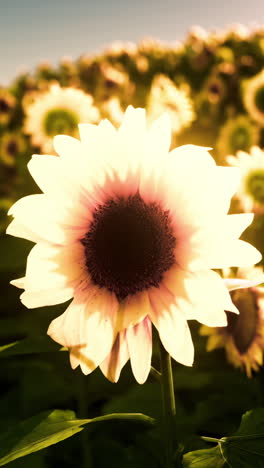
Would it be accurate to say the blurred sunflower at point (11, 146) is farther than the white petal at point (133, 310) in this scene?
Yes

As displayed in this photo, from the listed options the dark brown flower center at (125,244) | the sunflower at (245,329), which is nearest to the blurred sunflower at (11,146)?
the sunflower at (245,329)

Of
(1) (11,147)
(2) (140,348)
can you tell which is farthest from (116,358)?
(1) (11,147)

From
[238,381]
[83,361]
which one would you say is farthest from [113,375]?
[238,381]

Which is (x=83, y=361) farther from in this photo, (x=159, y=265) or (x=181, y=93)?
(x=181, y=93)

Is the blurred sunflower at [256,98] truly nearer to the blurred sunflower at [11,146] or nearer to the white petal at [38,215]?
the blurred sunflower at [11,146]

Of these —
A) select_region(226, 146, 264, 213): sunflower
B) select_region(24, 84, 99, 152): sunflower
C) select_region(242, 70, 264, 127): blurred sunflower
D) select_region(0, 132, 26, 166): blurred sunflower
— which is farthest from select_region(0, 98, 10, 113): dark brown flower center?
select_region(226, 146, 264, 213): sunflower

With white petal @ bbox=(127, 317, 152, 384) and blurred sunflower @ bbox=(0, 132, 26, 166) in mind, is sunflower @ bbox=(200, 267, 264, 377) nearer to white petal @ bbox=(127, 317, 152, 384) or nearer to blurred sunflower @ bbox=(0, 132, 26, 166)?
white petal @ bbox=(127, 317, 152, 384)
